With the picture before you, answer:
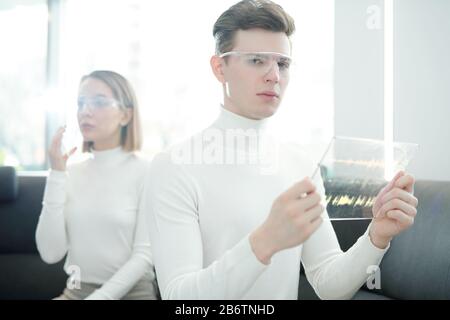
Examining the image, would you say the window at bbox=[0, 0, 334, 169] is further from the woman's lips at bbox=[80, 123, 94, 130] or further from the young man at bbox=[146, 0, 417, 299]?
the young man at bbox=[146, 0, 417, 299]

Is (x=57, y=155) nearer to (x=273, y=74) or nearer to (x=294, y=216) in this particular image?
(x=273, y=74)

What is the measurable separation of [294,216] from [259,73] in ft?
0.76

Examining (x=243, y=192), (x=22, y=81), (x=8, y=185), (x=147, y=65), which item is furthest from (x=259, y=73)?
(x=22, y=81)

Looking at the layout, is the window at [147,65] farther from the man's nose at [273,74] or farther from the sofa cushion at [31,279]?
the man's nose at [273,74]

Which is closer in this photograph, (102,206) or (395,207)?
(395,207)

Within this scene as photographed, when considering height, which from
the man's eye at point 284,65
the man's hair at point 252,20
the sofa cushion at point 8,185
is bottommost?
the sofa cushion at point 8,185

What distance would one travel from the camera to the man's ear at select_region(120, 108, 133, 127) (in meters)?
1.00

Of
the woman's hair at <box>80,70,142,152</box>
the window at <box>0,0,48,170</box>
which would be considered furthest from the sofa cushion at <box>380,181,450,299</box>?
the window at <box>0,0,48,170</box>

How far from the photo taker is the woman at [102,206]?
903 millimetres

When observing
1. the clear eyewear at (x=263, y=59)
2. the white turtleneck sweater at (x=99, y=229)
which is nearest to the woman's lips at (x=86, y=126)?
the white turtleneck sweater at (x=99, y=229)

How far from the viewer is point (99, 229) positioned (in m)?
0.90

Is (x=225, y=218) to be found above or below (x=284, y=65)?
below

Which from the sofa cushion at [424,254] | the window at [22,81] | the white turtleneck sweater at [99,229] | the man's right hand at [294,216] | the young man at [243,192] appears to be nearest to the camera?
the man's right hand at [294,216]
